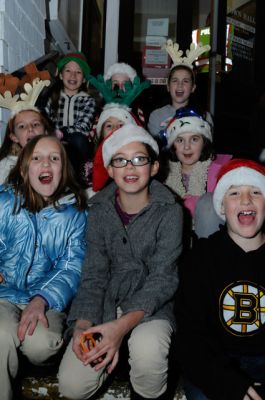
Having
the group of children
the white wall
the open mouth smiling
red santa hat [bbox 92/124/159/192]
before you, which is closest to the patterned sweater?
the white wall

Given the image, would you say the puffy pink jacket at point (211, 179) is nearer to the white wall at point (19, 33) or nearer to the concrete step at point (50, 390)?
the concrete step at point (50, 390)

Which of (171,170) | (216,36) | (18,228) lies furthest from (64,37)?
(18,228)

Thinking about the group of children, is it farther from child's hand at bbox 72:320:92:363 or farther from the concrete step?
the concrete step

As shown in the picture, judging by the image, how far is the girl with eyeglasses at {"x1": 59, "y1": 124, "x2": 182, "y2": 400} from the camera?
2119mm

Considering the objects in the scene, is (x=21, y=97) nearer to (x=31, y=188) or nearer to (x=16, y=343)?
(x=31, y=188)

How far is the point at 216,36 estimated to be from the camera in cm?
643

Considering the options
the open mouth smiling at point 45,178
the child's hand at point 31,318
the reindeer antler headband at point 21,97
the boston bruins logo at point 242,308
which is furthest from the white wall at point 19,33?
the boston bruins logo at point 242,308

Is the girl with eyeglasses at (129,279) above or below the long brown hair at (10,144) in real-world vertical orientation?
below

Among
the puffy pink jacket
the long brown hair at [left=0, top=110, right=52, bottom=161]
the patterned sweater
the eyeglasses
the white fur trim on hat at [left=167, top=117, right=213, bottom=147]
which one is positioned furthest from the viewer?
the patterned sweater

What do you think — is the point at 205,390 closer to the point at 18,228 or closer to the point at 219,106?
the point at 18,228

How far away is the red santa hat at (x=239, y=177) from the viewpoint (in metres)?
2.37

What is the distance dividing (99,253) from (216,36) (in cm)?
479

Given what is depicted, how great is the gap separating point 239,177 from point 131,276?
2.34 ft

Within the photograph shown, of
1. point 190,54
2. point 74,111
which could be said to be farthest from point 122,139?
point 190,54
